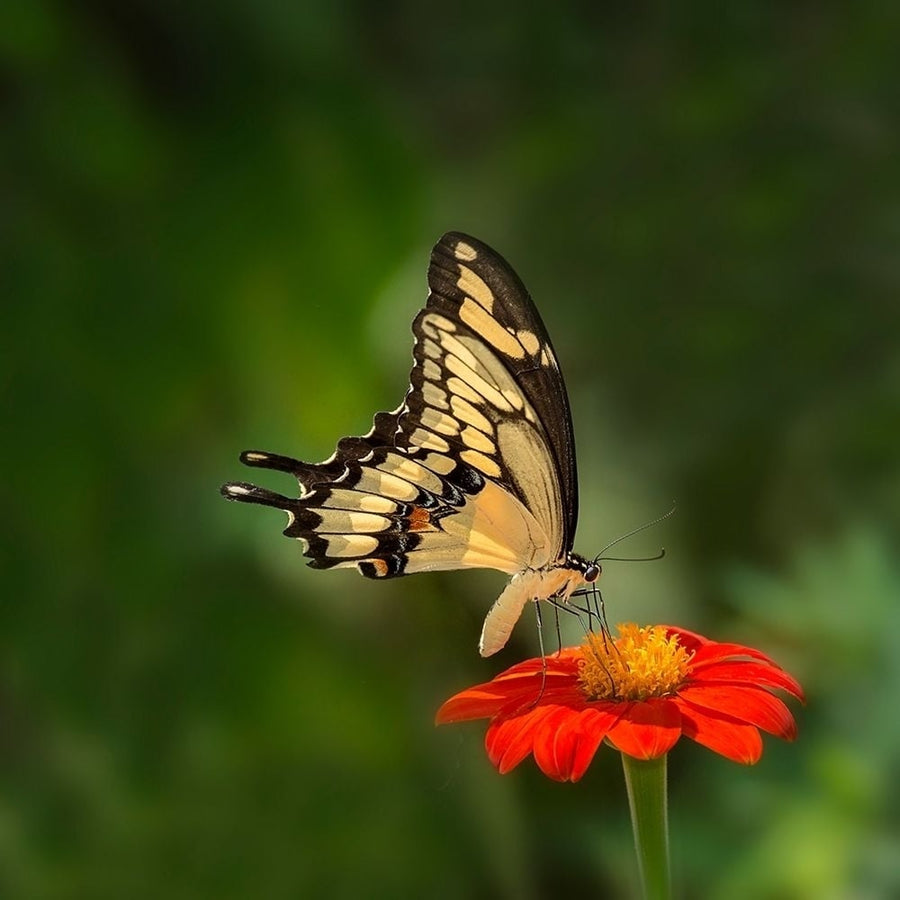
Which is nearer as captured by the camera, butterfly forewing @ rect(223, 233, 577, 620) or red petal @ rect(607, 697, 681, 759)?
red petal @ rect(607, 697, 681, 759)

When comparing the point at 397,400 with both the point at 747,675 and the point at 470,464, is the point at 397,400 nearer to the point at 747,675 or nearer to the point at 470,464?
the point at 470,464

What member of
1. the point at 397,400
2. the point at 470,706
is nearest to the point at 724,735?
the point at 470,706

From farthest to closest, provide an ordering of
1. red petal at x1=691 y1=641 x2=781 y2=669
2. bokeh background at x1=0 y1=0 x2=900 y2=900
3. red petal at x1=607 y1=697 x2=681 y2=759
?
bokeh background at x1=0 y1=0 x2=900 y2=900, red petal at x1=691 y1=641 x2=781 y2=669, red petal at x1=607 y1=697 x2=681 y2=759

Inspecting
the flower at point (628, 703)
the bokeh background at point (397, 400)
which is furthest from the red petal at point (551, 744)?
the bokeh background at point (397, 400)

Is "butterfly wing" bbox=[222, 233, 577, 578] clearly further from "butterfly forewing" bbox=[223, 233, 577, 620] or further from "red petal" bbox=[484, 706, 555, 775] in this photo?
"red petal" bbox=[484, 706, 555, 775]

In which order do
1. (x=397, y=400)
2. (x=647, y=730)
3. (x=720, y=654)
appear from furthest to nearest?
1. (x=397, y=400)
2. (x=720, y=654)
3. (x=647, y=730)

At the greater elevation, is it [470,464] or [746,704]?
[470,464]

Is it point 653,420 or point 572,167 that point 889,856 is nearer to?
point 653,420

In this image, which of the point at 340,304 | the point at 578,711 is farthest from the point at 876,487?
the point at 578,711

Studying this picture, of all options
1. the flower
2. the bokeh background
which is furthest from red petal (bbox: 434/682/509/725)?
the bokeh background
